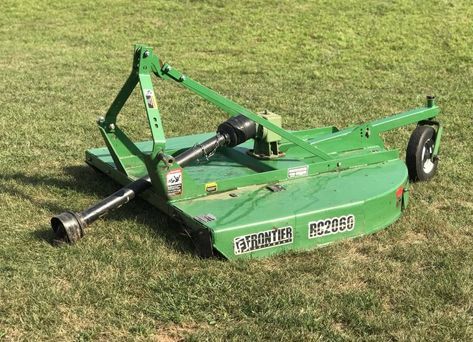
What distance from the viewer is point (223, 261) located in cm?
392

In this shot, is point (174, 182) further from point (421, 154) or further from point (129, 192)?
point (421, 154)

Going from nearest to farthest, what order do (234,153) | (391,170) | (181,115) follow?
(391,170), (234,153), (181,115)

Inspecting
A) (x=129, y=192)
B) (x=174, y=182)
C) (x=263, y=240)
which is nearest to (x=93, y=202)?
(x=129, y=192)

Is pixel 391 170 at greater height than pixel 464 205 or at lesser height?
greater

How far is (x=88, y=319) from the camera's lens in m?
3.35

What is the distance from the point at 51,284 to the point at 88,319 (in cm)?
45

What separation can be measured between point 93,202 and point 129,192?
0.74 metres

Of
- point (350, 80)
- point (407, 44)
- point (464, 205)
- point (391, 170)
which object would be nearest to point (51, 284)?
point (391, 170)

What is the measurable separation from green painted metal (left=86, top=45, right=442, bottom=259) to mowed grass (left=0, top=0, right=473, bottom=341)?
5.7 inches

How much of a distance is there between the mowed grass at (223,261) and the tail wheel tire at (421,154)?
0.36 ft

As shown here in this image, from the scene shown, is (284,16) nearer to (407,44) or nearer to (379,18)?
(379,18)

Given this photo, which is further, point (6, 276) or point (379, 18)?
point (379, 18)

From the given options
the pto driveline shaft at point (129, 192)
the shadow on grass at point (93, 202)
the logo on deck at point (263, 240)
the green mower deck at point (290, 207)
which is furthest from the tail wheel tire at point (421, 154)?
the shadow on grass at point (93, 202)

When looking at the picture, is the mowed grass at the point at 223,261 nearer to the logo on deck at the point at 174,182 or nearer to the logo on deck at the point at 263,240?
the logo on deck at the point at 263,240
